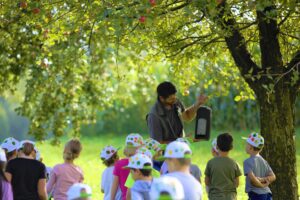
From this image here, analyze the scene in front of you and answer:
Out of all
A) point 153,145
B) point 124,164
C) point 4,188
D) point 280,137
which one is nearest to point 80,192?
point 4,188

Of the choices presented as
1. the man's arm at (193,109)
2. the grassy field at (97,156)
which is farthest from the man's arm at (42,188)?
the grassy field at (97,156)

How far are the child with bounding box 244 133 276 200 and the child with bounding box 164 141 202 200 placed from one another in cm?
326

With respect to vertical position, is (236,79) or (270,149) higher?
(236,79)

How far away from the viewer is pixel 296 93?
1334 cm

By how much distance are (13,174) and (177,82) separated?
6.63 meters

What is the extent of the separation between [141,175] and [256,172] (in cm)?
274

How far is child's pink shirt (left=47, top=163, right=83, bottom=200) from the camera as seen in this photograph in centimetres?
1138

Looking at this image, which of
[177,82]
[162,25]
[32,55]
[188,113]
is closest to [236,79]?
[177,82]

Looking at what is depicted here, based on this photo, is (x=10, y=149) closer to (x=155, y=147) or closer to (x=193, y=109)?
(x=155, y=147)

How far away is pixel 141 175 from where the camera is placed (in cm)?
943

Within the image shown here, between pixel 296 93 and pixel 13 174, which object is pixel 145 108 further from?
pixel 13 174

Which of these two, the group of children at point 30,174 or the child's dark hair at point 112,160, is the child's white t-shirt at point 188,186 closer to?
A: the group of children at point 30,174

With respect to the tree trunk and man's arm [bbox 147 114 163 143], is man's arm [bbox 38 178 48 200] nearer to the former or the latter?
man's arm [bbox 147 114 163 143]

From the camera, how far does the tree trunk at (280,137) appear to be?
43.1 ft
